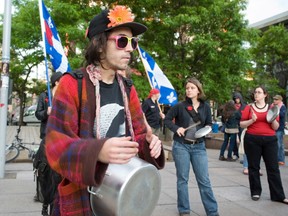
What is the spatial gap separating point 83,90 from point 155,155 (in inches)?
20.4

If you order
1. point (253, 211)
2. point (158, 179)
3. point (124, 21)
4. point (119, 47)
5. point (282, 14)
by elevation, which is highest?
point (282, 14)

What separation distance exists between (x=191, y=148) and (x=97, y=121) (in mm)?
3119

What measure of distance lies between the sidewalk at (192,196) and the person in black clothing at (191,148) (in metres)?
0.44

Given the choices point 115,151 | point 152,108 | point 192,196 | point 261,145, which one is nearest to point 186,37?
point 152,108

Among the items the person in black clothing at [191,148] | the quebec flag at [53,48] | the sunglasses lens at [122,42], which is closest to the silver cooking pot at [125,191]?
the sunglasses lens at [122,42]

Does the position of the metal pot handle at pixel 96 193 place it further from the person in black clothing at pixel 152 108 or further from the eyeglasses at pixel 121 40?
the person in black clothing at pixel 152 108

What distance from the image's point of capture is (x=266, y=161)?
5.75 metres

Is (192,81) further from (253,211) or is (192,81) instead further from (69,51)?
(69,51)

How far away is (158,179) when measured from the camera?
171 centimetres

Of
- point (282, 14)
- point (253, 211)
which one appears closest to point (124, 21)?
point (253, 211)

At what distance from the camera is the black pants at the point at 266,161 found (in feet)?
18.6

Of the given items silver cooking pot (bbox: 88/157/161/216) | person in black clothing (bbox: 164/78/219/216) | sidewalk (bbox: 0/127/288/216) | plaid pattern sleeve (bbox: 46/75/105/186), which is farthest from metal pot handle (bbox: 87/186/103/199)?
sidewalk (bbox: 0/127/288/216)

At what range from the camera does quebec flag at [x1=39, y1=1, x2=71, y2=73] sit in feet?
22.3

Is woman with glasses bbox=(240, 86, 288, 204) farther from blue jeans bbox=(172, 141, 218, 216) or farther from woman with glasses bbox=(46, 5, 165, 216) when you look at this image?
woman with glasses bbox=(46, 5, 165, 216)
